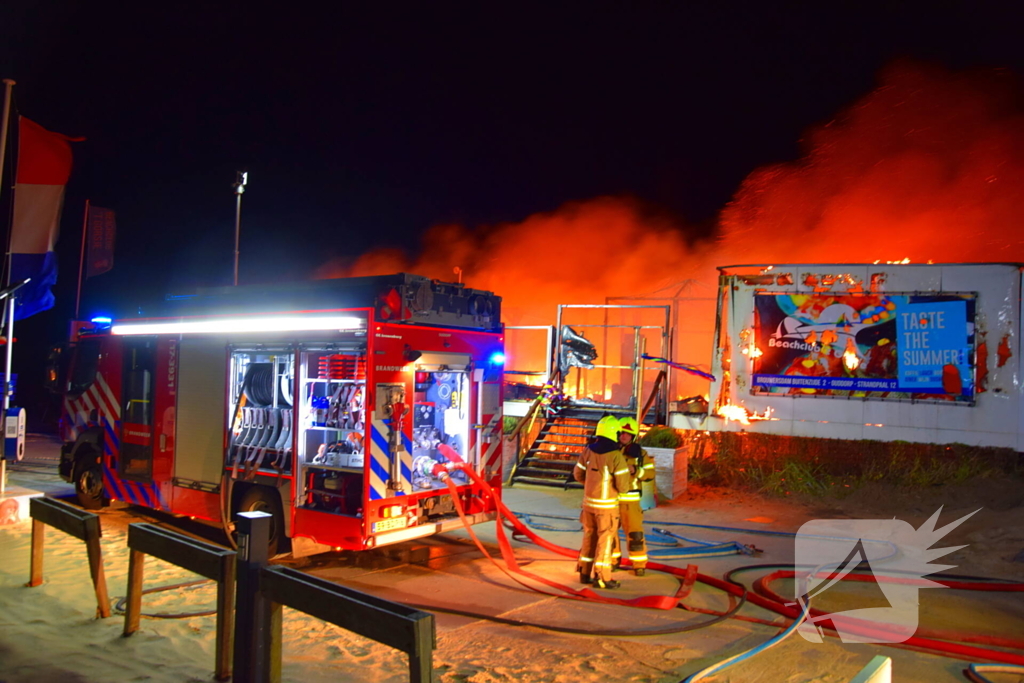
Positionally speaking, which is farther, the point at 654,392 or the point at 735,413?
the point at 654,392

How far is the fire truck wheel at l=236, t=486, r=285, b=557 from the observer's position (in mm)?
7801

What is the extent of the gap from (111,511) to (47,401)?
23210 mm

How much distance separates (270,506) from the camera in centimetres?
789

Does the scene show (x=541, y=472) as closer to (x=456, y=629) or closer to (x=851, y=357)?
(x=851, y=357)

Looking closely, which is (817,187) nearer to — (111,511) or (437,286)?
(437,286)

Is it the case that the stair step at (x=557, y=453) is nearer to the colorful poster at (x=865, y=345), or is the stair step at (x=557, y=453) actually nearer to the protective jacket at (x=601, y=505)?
the colorful poster at (x=865, y=345)

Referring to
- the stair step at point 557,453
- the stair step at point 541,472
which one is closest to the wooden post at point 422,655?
the stair step at point 541,472

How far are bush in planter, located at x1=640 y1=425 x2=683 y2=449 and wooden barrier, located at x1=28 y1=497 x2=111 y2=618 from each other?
8.16 m

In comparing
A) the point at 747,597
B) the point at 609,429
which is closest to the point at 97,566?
the point at 609,429

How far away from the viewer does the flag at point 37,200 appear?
10.8m

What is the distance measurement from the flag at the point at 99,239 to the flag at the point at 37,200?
305 inches

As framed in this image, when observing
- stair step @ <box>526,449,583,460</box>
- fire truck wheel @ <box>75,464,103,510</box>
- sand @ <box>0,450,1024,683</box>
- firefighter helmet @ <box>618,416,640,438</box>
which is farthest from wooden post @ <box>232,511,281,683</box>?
stair step @ <box>526,449,583,460</box>

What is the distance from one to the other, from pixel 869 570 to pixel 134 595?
6.75 m

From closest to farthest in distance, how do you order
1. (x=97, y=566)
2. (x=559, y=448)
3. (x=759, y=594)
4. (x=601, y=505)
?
(x=97, y=566) → (x=759, y=594) → (x=601, y=505) → (x=559, y=448)
